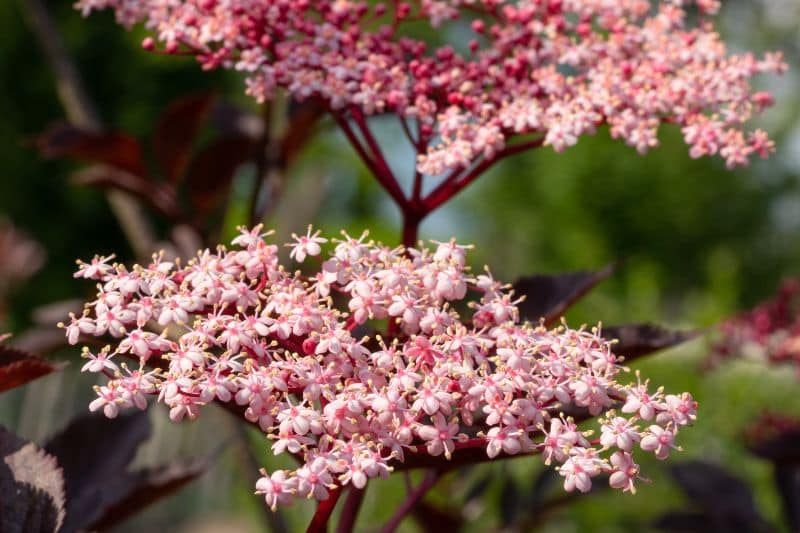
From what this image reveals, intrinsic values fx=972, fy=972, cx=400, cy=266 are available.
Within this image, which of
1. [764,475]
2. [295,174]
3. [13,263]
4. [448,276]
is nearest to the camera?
[448,276]

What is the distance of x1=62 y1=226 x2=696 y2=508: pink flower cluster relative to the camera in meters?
0.65

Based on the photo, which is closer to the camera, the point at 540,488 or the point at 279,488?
the point at 279,488

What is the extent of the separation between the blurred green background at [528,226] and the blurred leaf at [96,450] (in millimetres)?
112

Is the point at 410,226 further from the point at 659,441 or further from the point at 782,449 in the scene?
the point at 782,449

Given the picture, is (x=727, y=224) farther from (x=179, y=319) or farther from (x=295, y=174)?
(x=179, y=319)

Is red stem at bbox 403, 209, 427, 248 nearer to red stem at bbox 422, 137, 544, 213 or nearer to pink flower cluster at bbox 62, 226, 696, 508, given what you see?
red stem at bbox 422, 137, 544, 213

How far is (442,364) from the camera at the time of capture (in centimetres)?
68

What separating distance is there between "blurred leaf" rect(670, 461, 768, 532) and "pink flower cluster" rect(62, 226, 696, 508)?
2.81ft

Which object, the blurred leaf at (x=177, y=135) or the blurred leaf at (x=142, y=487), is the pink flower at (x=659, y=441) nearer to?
the blurred leaf at (x=142, y=487)

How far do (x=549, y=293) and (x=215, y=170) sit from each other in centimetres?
74

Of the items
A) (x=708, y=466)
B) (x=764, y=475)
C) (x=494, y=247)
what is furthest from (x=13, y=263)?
(x=494, y=247)

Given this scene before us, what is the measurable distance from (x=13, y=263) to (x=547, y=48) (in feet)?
13.1

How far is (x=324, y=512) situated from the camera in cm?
71

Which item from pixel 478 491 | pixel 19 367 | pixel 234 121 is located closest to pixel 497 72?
pixel 19 367
